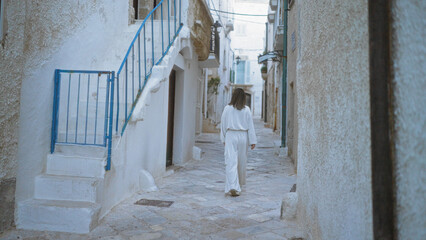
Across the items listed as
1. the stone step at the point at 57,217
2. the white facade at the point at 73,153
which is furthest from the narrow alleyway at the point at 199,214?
the white facade at the point at 73,153

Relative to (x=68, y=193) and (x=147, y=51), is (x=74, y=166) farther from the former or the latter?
(x=147, y=51)

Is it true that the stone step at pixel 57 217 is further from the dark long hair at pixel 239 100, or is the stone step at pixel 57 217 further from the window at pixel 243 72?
the window at pixel 243 72

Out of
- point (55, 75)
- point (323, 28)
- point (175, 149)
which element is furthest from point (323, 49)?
point (175, 149)

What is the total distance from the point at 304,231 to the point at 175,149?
5.33 metres

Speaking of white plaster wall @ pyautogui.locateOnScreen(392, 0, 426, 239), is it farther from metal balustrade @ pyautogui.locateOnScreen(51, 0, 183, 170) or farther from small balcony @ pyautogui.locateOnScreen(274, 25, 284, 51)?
small balcony @ pyautogui.locateOnScreen(274, 25, 284, 51)

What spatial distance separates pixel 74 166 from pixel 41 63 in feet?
4.19

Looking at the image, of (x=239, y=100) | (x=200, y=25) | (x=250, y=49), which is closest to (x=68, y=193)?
(x=239, y=100)

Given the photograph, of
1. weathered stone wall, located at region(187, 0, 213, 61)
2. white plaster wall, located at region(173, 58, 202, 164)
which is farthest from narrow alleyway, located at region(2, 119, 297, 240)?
weathered stone wall, located at region(187, 0, 213, 61)

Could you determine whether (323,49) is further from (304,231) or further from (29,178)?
(29,178)

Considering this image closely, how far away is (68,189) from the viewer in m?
3.85

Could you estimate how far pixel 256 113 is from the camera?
39219mm

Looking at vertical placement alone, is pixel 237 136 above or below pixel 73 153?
above

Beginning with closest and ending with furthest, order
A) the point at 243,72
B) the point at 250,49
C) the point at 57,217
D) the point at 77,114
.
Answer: the point at 57,217
the point at 77,114
the point at 250,49
the point at 243,72

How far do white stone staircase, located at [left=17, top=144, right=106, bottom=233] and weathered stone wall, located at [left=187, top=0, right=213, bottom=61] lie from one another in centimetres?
428
